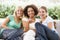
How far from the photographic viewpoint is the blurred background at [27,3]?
8.18 ft

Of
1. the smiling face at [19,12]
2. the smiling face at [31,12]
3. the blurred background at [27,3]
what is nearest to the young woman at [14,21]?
the smiling face at [19,12]

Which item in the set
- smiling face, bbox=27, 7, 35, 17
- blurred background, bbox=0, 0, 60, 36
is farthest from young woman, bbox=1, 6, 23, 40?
blurred background, bbox=0, 0, 60, 36

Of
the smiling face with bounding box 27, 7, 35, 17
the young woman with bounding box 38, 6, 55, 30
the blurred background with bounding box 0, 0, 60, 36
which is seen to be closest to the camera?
the young woman with bounding box 38, 6, 55, 30

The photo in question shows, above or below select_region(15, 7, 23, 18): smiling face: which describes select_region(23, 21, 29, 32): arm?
below

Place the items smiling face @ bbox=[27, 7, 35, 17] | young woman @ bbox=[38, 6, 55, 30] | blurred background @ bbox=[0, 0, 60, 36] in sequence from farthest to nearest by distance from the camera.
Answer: blurred background @ bbox=[0, 0, 60, 36]
smiling face @ bbox=[27, 7, 35, 17]
young woman @ bbox=[38, 6, 55, 30]

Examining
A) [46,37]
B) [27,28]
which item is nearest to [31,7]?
[27,28]

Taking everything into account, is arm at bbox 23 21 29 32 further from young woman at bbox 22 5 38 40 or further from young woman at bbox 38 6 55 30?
young woman at bbox 38 6 55 30

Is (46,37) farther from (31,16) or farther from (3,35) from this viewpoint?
(3,35)

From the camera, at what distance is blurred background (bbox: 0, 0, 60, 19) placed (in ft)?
8.18

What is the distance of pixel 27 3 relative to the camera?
8.14 feet

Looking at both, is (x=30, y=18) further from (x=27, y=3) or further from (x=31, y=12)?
(x=27, y=3)

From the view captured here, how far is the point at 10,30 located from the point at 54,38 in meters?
0.65

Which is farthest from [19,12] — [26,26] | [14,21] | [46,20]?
[46,20]

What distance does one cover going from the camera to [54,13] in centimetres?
252
